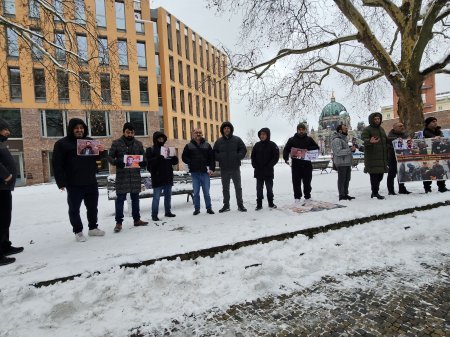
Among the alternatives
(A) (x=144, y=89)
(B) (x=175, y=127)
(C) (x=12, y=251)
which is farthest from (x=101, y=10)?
(C) (x=12, y=251)

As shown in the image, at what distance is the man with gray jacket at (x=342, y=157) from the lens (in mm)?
6977

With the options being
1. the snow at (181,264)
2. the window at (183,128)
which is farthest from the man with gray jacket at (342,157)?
the window at (183,128)

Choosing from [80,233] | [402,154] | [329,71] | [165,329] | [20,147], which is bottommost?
[165,329]

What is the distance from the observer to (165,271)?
3461 mm

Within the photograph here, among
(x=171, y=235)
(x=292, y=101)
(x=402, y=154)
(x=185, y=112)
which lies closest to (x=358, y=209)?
(x=402, y=154)

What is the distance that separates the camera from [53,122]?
2712cm

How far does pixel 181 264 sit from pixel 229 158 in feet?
10.7

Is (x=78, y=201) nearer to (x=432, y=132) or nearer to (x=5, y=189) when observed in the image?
(x=5, y=189)

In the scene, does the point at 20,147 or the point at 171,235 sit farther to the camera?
the point at 20,147

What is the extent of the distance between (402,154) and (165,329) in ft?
22.8

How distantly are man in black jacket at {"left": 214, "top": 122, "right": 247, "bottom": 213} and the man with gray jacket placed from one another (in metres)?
2.27

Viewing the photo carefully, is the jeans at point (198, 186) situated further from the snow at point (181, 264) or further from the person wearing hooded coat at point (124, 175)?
the person wearing hooded coat at point (124, 175)

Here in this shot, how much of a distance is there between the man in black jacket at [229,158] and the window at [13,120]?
26.2m

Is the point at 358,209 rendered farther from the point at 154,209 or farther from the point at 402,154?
the point at 154,209
